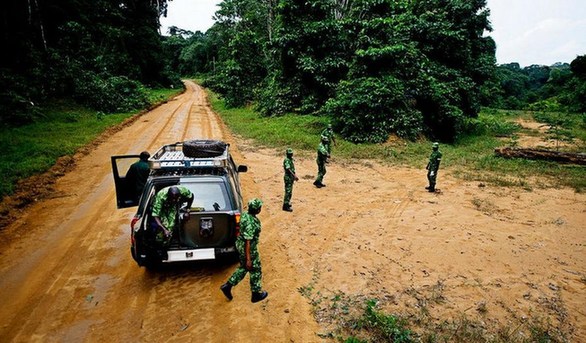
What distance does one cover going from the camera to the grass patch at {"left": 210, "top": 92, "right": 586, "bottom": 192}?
41.0 feet

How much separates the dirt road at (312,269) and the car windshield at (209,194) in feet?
3.87

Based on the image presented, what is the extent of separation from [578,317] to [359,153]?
37.0 ft

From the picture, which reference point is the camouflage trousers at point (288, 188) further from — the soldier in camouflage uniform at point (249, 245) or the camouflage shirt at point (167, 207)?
the soldier in camouflage uniform at point (249, 245)

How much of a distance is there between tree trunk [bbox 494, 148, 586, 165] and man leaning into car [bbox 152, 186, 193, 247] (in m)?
15.3

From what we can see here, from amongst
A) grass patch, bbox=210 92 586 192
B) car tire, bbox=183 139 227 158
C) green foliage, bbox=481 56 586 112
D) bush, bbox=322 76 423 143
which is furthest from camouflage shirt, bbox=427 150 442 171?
green foliage, bbox=481 56 586 112

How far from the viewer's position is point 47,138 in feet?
48.8

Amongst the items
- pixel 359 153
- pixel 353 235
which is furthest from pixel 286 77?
pixel 353 235

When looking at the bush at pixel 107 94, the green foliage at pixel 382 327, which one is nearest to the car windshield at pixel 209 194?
the green foliage at pixel 382 327

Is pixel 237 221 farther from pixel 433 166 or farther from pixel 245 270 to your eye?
pixel 433 166

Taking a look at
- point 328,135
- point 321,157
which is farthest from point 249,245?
point 328,135

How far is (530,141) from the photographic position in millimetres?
20828

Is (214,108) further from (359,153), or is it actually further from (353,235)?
(353,235)

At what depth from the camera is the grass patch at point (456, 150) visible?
12509mm

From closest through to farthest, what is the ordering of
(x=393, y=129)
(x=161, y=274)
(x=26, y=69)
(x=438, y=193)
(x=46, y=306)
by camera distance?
(x=46, y=306), (x=161, y=274), (x=438, y=193), (x=393, y=129), (x=26, y=69)
